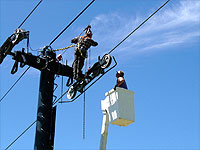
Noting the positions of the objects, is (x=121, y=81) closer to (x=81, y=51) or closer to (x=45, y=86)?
(x=81, y=51)

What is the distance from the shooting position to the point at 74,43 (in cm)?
1420

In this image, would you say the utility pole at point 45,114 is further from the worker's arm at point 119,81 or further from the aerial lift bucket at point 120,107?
the worker's arm at point 119,81

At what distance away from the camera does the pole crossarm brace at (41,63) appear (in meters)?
13.5

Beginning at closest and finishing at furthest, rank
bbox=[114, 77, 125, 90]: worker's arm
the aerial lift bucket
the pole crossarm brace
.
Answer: the aerial lift bucket
bbox=[114, 77, 125, 90]: worker's arm
the pole crossarm brace

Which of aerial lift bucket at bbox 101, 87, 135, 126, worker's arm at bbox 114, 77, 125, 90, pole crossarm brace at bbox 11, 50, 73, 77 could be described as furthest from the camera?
pole crossarm brace at bbox 11, 50, 73, 77

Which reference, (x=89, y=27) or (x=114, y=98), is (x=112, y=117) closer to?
(x=114, y=98)

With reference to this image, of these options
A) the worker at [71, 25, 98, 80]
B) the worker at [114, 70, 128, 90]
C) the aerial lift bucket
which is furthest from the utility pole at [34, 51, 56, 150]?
the worker at [114, 70, 128, 90]

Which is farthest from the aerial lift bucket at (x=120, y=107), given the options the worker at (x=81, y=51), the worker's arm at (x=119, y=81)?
the worker at (x=81, y=51)

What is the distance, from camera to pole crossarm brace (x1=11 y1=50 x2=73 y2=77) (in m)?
13.5

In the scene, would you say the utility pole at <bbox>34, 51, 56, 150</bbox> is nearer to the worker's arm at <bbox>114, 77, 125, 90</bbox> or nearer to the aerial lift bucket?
the aerial lift bucket

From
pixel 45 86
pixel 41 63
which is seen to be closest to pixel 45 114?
pixel 45 86

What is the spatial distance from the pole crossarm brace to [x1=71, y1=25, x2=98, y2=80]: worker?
0.32 metres

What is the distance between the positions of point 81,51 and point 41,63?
1.18m

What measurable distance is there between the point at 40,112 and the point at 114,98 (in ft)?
7.20
